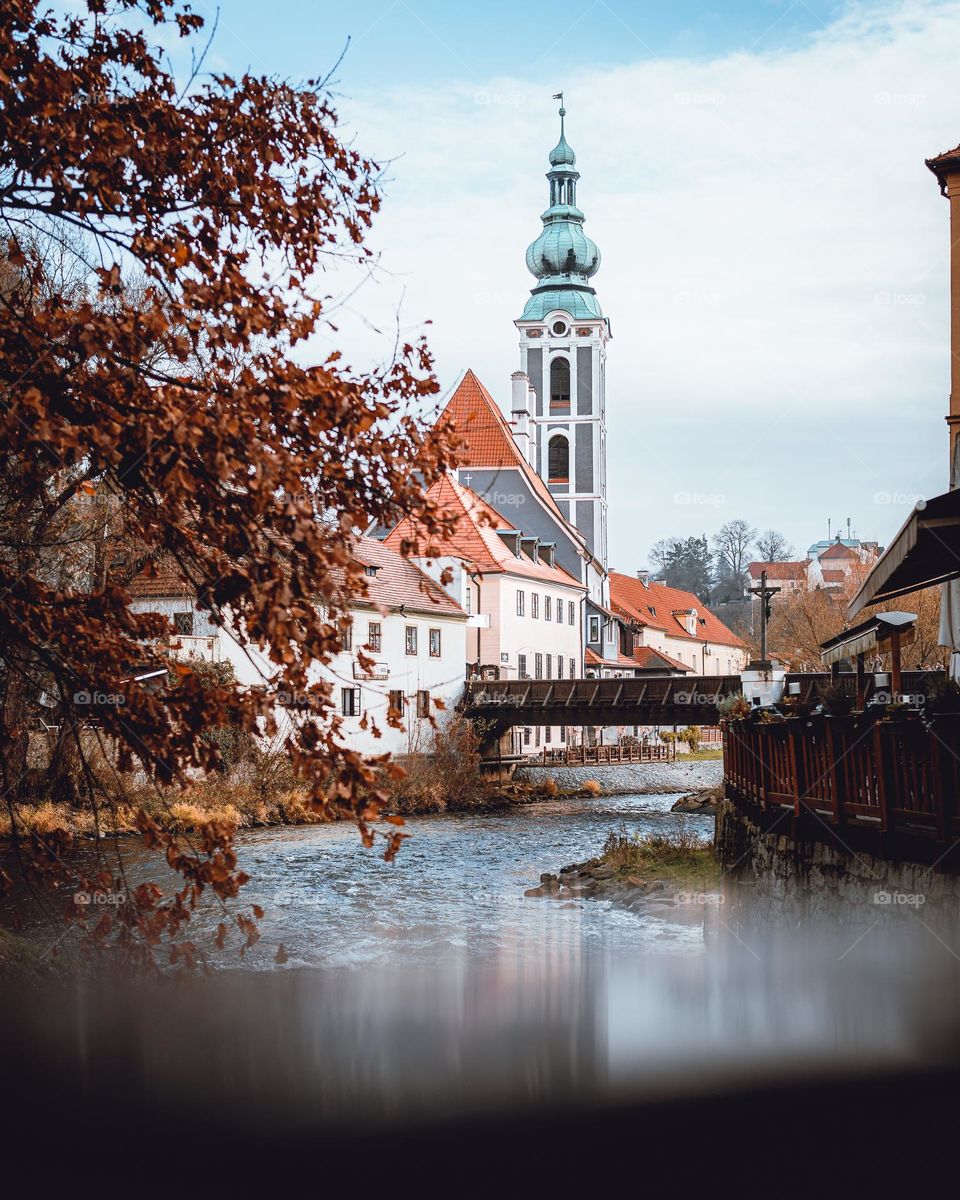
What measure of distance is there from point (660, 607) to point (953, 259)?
65555mm

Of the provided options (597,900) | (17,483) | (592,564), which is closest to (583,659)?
(592,564)

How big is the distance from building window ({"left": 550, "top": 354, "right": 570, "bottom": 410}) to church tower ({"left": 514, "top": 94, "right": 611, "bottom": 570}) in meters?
0.06

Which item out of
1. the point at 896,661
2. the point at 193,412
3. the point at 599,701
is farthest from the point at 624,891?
the point at 599,701

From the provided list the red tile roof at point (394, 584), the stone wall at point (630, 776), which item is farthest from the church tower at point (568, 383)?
the red tile roof at point (394, 584)

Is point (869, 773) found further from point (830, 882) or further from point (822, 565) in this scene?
point (822, 565)

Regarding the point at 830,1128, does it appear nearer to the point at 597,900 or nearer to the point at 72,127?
the point at 72,127

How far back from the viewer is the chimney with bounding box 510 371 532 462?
212 feet

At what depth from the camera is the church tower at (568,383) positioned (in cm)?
6869

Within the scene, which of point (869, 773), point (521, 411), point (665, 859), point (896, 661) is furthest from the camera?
point (521, 411)

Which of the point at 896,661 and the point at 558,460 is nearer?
the point at 896,661

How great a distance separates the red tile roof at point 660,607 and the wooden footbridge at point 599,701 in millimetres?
29425

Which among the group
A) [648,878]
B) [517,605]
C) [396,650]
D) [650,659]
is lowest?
[648,878]

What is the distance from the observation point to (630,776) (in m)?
48.9

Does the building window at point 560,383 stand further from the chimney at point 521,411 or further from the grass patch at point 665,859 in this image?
the grass patch at point 665,859
